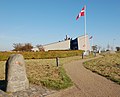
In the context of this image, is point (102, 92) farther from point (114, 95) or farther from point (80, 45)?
point (80, 45)

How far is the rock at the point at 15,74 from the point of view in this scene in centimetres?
723

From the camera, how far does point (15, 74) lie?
7.32 meters

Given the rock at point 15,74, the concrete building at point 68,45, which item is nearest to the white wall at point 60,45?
the concrete building at point 68,45

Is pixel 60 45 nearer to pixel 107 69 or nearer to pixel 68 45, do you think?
pixel 68 45

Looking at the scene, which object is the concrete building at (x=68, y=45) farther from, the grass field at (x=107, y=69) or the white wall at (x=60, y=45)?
the grass field at (x=107, y=69)

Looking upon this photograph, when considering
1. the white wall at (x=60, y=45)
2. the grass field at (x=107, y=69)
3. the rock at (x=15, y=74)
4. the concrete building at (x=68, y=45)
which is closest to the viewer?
the rock at (x=15, y=74)

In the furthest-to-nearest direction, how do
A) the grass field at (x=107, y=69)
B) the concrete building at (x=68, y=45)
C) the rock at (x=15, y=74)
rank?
the concrete building at (x=68, y=45) < the grass field at (x=107, y=69) < the rock at (x=15, y=74)

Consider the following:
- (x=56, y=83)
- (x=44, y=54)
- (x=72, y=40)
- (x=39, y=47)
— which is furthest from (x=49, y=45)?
(x=56, y=83)

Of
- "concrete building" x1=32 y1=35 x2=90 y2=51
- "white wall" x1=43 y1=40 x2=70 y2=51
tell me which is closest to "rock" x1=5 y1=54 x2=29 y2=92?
"concrete building" x1=32 y1=35 x2=90 y2=51

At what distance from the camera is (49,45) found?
217 feet

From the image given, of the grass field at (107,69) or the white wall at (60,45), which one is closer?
the grass field at (107,69)

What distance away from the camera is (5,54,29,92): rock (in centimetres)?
723

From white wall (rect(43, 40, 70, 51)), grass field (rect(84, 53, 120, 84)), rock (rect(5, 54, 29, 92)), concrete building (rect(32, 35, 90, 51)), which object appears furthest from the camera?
white wall (rect(43, 40, 70, 51))

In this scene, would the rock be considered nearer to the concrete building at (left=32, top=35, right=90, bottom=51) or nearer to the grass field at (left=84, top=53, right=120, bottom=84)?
the grass field at (left=84, top=53, right=120, bottom=84)
